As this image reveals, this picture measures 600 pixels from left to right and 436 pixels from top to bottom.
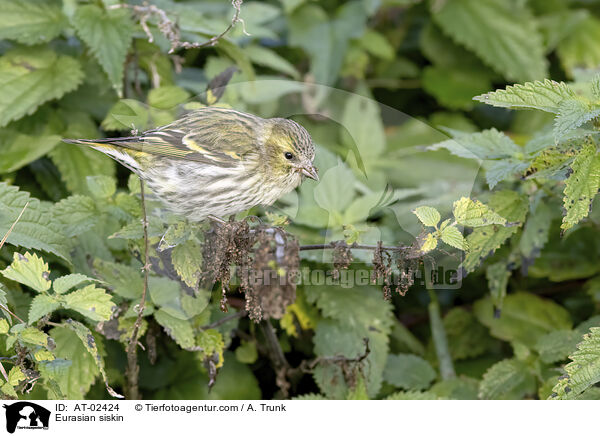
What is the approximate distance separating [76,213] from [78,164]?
398 millimetres

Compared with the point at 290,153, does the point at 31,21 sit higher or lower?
higher

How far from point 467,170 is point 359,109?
54 centimetres

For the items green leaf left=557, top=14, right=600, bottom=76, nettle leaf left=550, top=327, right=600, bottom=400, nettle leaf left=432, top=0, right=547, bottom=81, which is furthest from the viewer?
green leaf left=557, top=14, right=600, bottom=76

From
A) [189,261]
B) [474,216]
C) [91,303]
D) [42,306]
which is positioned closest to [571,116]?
[474,216]

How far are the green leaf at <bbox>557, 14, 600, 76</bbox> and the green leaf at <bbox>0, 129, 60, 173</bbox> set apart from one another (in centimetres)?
249

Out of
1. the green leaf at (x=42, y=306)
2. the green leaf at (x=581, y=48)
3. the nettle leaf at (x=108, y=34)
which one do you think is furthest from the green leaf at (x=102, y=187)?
the green leaf at (x=581, y=48)

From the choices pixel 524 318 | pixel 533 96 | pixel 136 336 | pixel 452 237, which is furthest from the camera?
pixel 524 318

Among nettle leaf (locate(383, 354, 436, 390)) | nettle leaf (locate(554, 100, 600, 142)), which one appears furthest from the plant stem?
nettle leaf (locate(554, 100, 600, 142))

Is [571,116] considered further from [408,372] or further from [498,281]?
[408,372]

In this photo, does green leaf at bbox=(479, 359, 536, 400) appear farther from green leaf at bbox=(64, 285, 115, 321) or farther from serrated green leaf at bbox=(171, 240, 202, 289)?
green leaf at bbox=(64, 285, 115, 321)

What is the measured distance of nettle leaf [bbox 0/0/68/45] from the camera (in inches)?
89.0

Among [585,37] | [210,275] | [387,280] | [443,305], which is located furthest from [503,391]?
[585,37]

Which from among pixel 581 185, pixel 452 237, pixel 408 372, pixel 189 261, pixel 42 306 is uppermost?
pixel 581 185

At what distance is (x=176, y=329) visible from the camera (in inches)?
74.3
